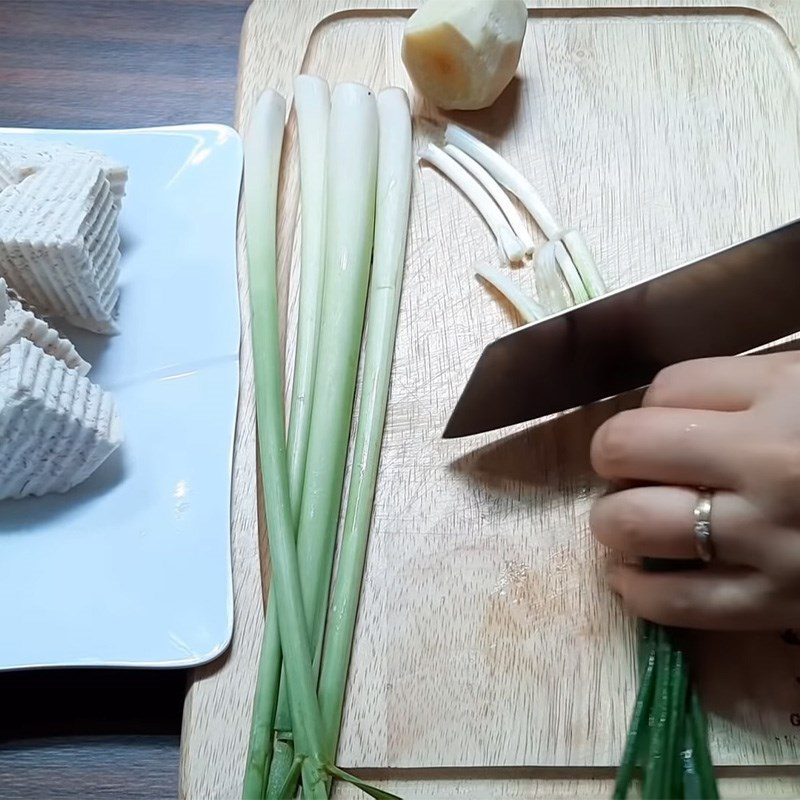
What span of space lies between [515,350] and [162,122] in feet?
2.61

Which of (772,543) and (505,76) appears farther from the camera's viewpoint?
(505,76)

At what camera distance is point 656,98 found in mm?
1320

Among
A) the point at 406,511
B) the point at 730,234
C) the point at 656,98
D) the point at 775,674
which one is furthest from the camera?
the point at 656,98

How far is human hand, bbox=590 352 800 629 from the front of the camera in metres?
0.81

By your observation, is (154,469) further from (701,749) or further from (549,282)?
(701,749)

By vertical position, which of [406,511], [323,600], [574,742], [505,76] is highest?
[505,76]

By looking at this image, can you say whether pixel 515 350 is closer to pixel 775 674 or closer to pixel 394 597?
pixel 394 597

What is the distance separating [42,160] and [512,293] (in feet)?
2.05

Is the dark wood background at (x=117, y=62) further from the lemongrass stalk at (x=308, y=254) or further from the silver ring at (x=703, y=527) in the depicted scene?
the silver ring at (x=703, y=527)

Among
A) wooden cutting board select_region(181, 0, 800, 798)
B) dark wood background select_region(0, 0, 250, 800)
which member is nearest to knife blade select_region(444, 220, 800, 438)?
wooden cutting board select_region(181, 0, 800, 798)

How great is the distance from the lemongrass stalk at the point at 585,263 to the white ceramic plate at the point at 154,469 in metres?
0.45

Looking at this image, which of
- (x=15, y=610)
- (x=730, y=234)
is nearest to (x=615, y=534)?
(x=730, y=234)

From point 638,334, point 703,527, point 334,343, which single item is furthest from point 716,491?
point 334,343

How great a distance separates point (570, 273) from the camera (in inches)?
44.2
